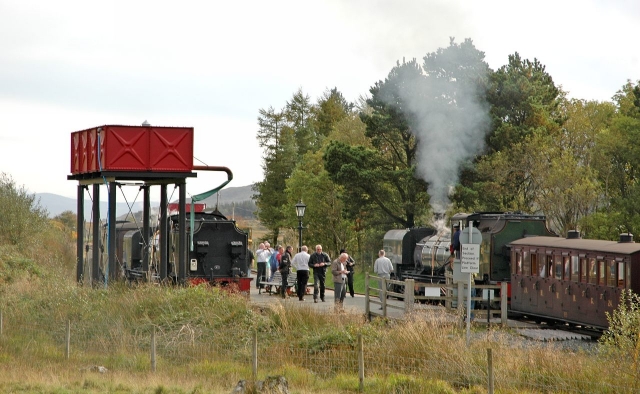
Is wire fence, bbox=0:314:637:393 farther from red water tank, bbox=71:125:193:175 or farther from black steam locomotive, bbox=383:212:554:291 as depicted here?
black steam locomotive, bbox=383:212:554:291

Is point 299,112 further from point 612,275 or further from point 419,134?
point 612,275

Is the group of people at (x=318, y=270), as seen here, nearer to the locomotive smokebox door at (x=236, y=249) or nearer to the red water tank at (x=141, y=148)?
the locomotive smokebox door at (x=236, y=249)

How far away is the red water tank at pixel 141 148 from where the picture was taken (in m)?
27.0

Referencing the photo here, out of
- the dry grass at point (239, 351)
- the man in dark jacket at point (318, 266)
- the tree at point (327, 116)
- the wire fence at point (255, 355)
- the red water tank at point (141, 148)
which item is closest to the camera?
the wire fence at point (255, 355)

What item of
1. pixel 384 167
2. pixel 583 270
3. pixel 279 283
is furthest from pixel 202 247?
pixel 384 167

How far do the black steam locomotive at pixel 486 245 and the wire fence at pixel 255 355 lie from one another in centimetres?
1032

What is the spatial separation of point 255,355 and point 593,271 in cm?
1035

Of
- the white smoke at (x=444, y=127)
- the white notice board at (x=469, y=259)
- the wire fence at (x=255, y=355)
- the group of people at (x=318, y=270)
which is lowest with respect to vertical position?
the wire fence at (x=255, y=355)

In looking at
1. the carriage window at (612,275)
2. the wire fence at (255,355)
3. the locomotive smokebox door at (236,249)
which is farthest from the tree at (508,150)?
the wire fence at (255,355)

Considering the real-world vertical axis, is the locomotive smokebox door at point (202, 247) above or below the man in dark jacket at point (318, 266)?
above

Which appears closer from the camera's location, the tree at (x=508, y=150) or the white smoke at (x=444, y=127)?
the white smoke at (x=444, y=127)

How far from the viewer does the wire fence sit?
14867mm

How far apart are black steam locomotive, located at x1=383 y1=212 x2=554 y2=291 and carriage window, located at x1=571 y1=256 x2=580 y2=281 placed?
13.5 ft

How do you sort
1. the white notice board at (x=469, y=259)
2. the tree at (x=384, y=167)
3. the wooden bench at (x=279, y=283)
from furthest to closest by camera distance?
1. the tree at (x=384, y=167)
2. the wooden bench at (x=279, y=283)
3. the white notice board at (x=469, y=259)
